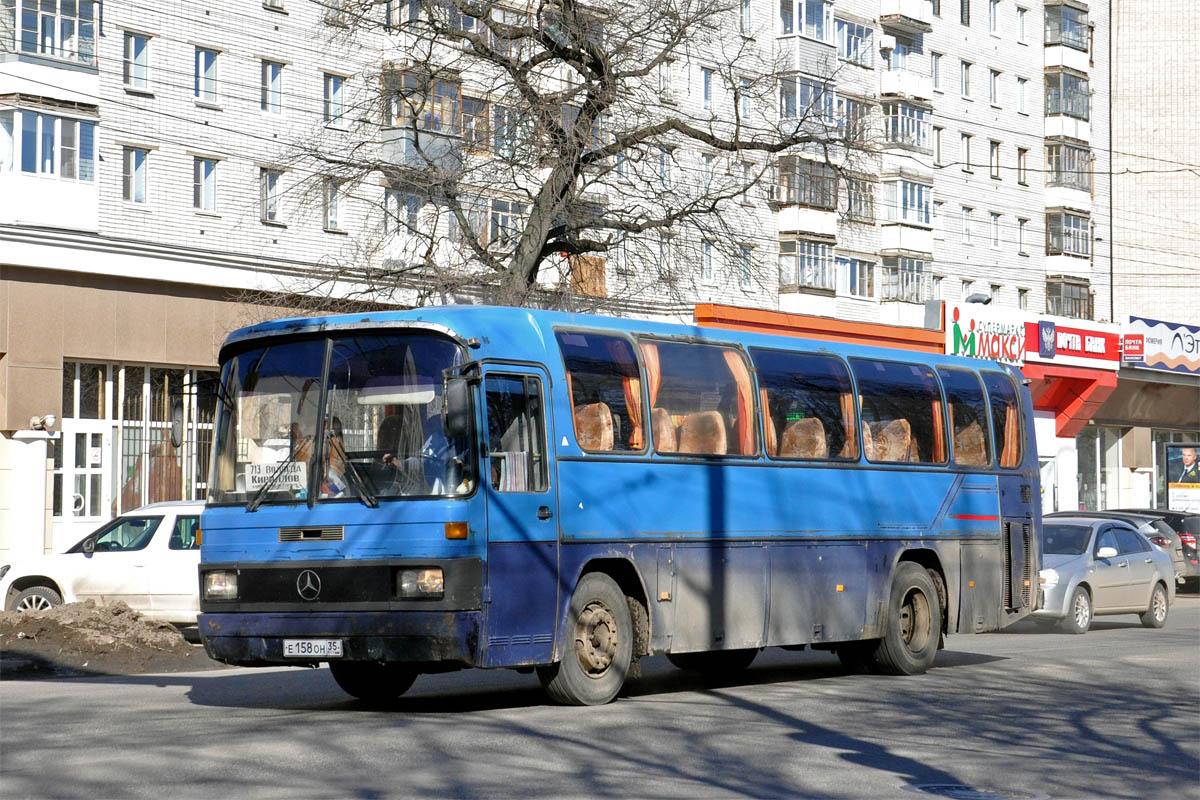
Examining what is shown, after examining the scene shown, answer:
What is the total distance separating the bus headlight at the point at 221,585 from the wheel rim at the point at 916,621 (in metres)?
6.69

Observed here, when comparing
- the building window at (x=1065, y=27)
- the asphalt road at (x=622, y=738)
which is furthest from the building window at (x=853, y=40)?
the asphalt road at (x=622, y=738)

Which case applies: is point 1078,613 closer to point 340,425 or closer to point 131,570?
point 131,570

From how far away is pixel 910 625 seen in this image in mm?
16422

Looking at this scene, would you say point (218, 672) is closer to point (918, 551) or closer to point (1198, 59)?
point (918, 551)

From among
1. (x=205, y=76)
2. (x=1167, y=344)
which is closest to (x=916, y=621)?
(x=205, y=76)

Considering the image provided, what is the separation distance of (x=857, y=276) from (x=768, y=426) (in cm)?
3858

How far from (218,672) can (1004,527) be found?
25.5 ft

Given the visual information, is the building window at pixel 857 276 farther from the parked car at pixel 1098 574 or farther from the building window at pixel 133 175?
the parked car at pixel 1098 574

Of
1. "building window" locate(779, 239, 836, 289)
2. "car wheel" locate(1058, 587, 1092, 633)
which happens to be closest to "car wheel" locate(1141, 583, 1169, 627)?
"car wheel" locate(1058, 587, 1092, 633)

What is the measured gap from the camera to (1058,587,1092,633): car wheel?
23734mm

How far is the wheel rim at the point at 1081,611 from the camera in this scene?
78.3ft

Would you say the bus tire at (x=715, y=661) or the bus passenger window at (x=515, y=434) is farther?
the bus tire at (x=715, y=661)

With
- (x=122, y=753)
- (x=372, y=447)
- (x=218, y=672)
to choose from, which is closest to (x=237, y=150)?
(x=218, y=672)

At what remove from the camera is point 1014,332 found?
48094mm
